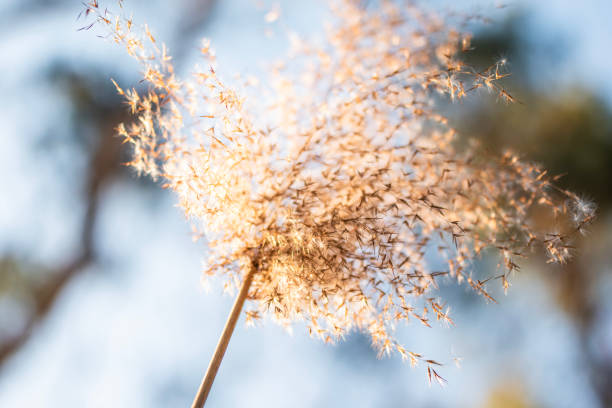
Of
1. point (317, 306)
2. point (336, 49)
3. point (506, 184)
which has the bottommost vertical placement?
point (317, 306)

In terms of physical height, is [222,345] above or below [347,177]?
below

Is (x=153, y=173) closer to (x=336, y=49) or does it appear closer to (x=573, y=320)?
(x=336, y=49)

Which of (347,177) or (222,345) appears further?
(347,177)

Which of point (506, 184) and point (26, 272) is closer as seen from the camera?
point (506, 184)

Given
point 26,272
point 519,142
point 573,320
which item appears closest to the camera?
point 26,272

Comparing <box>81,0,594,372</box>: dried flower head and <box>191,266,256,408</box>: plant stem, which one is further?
<box>81,0,594,372</box>: dried flower head

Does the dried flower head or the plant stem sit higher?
the dried flower head

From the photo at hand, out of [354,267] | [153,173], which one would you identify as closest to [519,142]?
[354,267]
